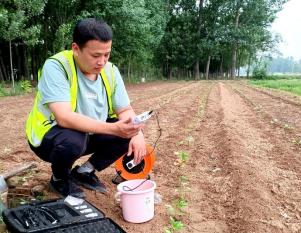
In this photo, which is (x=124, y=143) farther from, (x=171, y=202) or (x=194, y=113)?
(x=194, y=113)

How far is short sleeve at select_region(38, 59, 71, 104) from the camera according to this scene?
3043mm

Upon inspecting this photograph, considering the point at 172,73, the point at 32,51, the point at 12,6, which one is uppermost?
the point at 12,6

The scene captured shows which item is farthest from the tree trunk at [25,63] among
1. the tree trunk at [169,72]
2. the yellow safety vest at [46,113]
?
the tree trunk at [169,72]

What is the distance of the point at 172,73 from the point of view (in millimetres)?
45438

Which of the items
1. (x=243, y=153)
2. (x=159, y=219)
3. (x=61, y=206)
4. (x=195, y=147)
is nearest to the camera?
(x=61, y=206)

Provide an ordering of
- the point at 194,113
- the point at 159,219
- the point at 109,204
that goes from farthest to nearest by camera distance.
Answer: the point at 194,113
the point at 109,204
the point at 159,219

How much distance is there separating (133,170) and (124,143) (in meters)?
0.64

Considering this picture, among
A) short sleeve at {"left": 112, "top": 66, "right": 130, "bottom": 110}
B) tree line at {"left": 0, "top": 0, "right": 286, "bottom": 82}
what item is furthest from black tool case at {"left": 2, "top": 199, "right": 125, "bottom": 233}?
tree line at {"left": 0, "top": 0, "right": 286, "bottom": 82}

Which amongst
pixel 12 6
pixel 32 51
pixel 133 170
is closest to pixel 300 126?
pixel 133 170

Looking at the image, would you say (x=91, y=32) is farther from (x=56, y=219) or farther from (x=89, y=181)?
(x=89, y=181)

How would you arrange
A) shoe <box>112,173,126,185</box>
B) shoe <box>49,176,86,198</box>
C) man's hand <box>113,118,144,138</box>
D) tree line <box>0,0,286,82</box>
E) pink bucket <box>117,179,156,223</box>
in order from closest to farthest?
man's hand <box>113,118,144,138</box> → pink bucket <box>117,179,156,223</box> → shoe <box>49,176,86,198</box> → shoe <box>112,173,126,185</box> → tree line <box>0,0,286,82</box>

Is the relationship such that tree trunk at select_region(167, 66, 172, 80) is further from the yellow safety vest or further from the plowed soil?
the yellow safety vest

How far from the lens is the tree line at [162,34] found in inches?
803

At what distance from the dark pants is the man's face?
20.3 inches
